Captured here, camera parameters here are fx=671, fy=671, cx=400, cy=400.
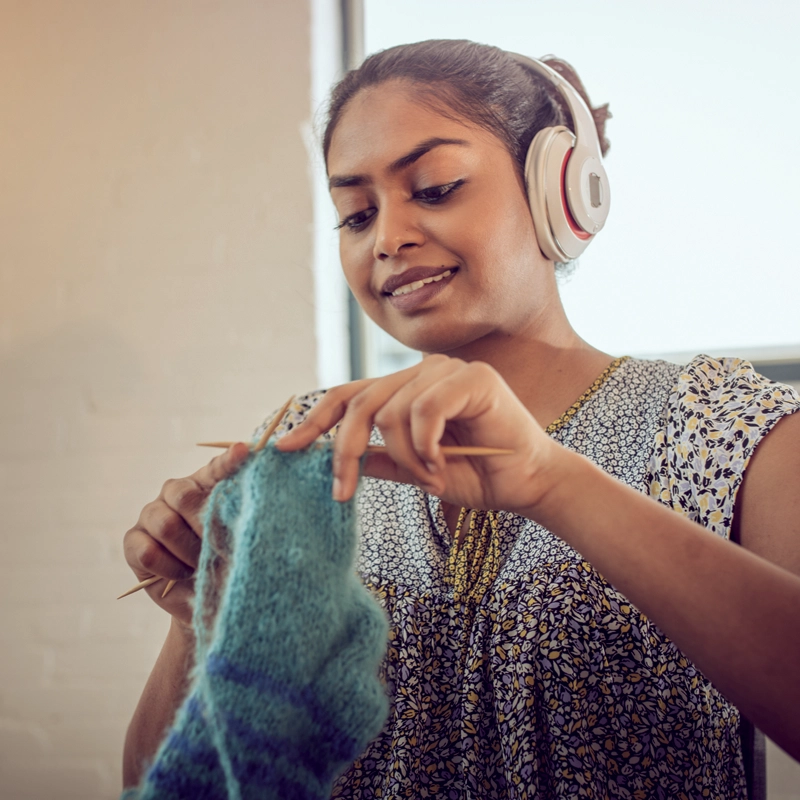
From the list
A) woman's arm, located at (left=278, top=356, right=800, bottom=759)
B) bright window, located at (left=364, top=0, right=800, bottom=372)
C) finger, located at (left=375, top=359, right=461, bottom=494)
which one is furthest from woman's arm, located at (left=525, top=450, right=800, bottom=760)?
bright window, located at (left=364, top=0, right=800, bottom=372)

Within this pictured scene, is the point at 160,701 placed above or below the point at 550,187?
below

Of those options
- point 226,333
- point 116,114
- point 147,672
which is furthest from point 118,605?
point 116,114

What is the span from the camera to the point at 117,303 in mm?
1505

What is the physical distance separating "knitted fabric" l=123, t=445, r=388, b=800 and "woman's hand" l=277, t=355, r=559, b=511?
34mm

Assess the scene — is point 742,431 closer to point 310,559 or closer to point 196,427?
point 310,559

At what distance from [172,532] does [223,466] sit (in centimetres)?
13

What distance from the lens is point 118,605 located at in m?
1.47

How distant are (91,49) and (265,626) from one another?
60.1 inches

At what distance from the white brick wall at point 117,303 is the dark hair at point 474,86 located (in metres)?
0.60

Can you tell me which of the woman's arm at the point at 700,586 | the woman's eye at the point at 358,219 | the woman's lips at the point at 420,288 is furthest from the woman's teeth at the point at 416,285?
the woman's arm at the point at 700,586

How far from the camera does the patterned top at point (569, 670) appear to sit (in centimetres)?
68

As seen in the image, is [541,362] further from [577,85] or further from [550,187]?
[577,85]

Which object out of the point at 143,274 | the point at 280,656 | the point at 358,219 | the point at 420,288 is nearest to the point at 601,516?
the point at 280,656

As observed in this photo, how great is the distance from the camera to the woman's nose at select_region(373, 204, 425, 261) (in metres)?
0.80
